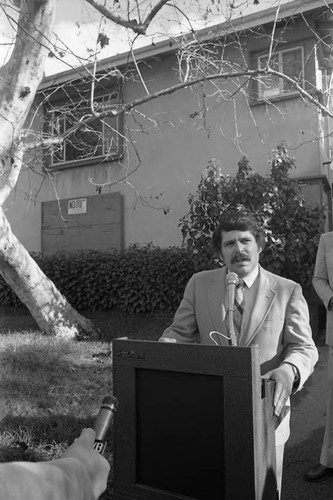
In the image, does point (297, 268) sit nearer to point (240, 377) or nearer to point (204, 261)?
point (204, 261)

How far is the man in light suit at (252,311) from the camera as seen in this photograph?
2.46m

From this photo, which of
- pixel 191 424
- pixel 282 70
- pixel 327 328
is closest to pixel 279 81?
pixel 282 70

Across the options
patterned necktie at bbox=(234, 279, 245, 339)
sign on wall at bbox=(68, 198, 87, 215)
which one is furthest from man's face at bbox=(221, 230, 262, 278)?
sign on wall at bbox=(68, 198, 87, 215)

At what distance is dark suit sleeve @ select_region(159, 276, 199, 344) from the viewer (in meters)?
2.62

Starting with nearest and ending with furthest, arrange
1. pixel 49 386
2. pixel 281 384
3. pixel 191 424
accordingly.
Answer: pixel 191 424
pixel 281 384
pixel 49 386

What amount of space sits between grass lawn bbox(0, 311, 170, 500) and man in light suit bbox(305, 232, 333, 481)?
5.26ft

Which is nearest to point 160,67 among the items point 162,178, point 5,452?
point 162,178

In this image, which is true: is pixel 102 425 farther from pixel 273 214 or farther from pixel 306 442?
pixel 273 214

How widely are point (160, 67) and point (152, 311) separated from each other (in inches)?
224

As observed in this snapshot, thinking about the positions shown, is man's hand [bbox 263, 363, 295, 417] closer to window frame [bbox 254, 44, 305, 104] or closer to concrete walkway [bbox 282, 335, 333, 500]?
concrete walkway [bbox 282, 335, 333, 500]

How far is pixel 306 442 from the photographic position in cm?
461

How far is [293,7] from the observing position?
9102 millimetres

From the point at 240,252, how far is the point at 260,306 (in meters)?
0.30

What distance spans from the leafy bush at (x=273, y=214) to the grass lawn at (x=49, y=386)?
1.93m
